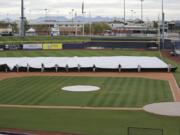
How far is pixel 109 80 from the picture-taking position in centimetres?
3747

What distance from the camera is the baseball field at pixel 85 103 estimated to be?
20.9 m

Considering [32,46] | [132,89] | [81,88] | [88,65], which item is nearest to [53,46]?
[32,46]

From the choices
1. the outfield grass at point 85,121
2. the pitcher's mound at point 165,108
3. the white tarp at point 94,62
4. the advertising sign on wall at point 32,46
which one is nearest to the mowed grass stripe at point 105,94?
the outfield grass at point 85,121

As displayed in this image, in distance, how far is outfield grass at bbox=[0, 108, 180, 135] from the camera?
20.2 m

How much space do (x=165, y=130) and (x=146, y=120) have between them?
2.29 metres

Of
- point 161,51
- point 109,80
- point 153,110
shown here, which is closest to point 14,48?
point 161,51

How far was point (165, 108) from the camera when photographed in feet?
80.9

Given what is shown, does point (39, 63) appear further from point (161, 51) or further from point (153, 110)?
point (161, 51)

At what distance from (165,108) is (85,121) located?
5.70 m

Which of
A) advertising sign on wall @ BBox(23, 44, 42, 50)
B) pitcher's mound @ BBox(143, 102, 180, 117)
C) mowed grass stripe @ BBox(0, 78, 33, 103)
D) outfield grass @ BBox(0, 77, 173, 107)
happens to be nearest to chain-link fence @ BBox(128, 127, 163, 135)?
pitcher's mound @ BBox(143, 102, 180, 117)

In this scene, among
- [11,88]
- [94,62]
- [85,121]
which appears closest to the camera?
[85,121]

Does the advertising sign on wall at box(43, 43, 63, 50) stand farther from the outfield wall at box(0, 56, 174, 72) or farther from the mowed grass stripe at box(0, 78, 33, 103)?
the mowed grass stripe at box(0, 78, 33, 103)

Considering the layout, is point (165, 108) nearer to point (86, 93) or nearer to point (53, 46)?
point (86, 93)

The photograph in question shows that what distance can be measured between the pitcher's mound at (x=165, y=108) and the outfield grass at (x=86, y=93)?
986 mm
